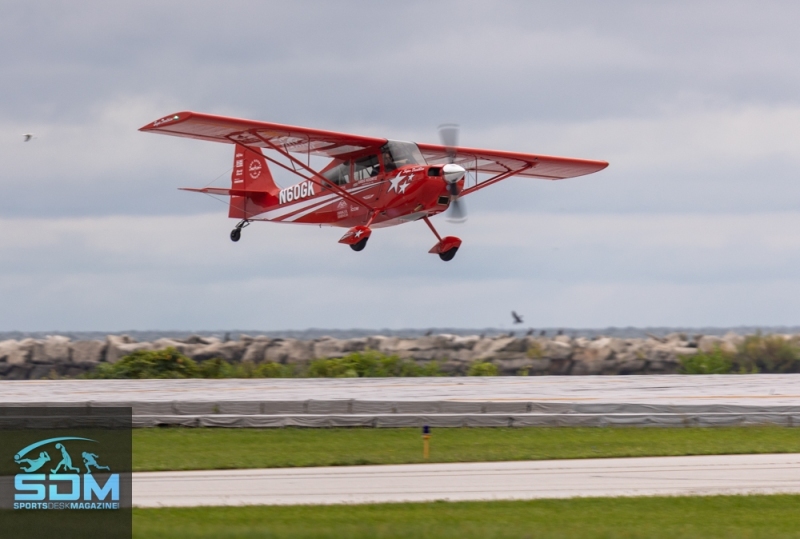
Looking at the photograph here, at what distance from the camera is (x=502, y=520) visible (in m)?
11.8

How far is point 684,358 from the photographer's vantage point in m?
33.9

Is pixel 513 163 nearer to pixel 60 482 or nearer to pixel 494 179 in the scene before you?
pixel 494 179

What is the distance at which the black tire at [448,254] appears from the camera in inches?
1142

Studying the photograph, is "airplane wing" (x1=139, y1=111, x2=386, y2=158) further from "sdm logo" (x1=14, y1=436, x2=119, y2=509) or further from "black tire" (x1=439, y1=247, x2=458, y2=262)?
"sdm logo" (x1=14, y1=436, x2=119, y2=509)

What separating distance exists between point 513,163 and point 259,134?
824cm

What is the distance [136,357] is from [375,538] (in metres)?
22.3

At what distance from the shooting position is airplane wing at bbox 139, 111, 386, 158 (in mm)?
26000

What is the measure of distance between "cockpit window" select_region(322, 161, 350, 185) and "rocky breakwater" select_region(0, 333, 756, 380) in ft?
22.4

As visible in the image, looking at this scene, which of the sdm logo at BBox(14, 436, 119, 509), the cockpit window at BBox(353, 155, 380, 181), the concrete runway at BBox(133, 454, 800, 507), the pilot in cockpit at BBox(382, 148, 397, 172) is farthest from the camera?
the cockpit window at BBox(353, 155, 380, 181)

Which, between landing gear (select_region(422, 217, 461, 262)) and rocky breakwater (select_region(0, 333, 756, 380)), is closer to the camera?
landing gear (select_region(422, 217, 461, 262))

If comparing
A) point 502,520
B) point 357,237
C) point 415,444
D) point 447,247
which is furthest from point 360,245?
point 502,520

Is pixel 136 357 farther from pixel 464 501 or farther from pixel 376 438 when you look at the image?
pixel 464 501

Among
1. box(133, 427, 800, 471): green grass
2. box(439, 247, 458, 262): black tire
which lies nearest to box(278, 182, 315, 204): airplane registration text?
box(439, 247, 458, 262): black tire

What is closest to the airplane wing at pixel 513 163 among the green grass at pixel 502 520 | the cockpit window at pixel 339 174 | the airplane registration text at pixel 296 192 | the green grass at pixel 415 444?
the cockpit window at pixel 339 174
